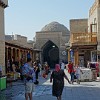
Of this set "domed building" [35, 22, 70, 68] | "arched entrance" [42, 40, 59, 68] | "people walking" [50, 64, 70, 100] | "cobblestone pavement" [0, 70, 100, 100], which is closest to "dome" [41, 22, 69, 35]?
"domed building" [35, 22, 70, 68]

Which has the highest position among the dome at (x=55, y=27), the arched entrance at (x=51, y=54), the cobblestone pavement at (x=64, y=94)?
the dome at (x=55, y=27)

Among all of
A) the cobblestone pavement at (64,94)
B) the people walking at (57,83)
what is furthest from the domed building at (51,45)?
the people walking at (57,83)

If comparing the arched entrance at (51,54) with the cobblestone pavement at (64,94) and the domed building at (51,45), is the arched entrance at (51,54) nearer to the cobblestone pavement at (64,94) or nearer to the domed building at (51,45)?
the domed building at (51,45)

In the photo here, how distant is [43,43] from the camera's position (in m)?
56.6

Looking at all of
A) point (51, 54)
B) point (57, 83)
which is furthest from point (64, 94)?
point (51, 54)

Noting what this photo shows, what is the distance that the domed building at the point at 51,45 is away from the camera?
5559 centimetres

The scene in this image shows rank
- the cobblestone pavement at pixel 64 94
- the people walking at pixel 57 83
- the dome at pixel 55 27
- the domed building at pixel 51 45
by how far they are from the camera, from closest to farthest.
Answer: the people walking at pixel 57 83
the cobblestone pavement at pixel 64 94
the domed building at pixel 51 45
the dome at pixel 55 27

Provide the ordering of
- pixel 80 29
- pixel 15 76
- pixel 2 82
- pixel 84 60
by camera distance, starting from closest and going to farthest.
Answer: pixel 2 82, pixel 15 76, pixel 84 60, pixel 80 29

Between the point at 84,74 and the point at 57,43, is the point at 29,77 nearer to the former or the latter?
the point at 84,74

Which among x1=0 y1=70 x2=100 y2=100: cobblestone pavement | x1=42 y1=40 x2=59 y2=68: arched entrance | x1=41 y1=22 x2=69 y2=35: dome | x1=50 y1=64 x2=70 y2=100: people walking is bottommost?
x1=0 y1=70 x2=100 y2=100: cobblestone pavement

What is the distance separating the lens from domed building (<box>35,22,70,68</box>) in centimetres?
→ 5559

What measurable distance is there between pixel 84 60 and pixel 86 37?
7.73m

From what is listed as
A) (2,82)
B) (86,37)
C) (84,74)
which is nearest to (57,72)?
(2,82)

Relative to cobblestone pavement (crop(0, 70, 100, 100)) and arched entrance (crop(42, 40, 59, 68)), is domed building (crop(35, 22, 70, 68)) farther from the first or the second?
cobblestone pavement (crop(0, 70, 100, 100))
